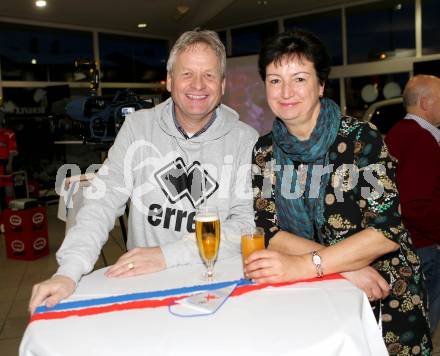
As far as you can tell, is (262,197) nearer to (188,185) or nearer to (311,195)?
(311,195)

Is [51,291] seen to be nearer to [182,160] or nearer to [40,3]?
[182,160]

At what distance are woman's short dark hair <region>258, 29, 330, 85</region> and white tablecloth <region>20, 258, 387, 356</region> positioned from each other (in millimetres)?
692

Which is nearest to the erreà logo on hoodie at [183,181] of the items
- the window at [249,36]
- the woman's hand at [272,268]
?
the woman's hand at [272,268]

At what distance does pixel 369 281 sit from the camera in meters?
1.34

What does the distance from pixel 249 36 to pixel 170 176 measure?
361 inches

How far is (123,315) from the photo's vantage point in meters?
1.03


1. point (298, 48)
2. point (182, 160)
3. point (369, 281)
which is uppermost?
point (298, 48)

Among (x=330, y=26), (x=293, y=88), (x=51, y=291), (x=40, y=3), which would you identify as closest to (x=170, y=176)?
(x=293, y=88)

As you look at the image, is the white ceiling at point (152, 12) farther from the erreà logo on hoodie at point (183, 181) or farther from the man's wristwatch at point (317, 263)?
the man's wristwatch at point (317, 263)

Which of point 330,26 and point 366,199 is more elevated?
point 330,26

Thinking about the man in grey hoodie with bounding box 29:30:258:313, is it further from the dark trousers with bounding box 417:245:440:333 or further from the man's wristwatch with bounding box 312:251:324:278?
the dark trousers with bounding box 417:245:440:333

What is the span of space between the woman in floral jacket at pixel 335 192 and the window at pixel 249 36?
8.72 meters

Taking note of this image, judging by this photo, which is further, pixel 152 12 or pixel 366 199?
pixel 152 12

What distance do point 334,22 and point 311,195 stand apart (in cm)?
843
